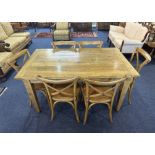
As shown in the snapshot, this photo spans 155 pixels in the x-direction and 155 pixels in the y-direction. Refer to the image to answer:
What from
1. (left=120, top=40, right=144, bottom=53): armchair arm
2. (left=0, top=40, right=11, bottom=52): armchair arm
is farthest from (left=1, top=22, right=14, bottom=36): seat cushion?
(left=120, top=40, right=144, bottom=53): armchair arm

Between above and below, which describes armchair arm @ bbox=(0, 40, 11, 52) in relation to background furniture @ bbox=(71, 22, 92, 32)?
above

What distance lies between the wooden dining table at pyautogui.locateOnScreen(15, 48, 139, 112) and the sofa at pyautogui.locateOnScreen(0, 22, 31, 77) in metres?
1.01

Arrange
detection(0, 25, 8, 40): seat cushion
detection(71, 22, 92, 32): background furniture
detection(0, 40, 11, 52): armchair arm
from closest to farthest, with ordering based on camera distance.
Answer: detection(0, 40, 11, 52): armchair arm, detection(0, 25, 8, 40): seat cushion, detection(71, 22, 92, 32): background furniture

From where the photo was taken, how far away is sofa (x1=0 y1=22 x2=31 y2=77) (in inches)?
105

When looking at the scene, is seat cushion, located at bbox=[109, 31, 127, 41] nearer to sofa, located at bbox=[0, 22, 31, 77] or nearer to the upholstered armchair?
the upholstered armchair

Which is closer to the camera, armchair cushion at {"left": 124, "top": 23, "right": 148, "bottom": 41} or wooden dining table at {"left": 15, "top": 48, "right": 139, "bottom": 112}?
wooden dining table at {"left": 15, "top": 48, "right": 139, "bottom": 112}

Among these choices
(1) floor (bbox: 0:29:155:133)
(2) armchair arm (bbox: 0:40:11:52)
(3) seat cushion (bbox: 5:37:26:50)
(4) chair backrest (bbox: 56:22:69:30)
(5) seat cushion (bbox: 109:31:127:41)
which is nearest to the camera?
(1) floor (bbox: 0:29:155:133)

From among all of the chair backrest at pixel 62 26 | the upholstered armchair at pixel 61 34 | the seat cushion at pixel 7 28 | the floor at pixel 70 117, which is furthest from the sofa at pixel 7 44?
the chair backrest at pixel 62 26

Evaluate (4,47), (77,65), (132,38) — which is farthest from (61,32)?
(77,65)

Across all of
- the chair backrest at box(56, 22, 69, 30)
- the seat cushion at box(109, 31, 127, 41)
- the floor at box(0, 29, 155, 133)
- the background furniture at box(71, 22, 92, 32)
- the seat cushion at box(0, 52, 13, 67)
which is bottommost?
the floor at box(0, 29, 155, 133)

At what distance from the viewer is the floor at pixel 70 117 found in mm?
1763

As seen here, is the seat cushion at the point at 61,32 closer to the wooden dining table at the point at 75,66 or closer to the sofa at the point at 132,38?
the sofa at the point at 132,38
